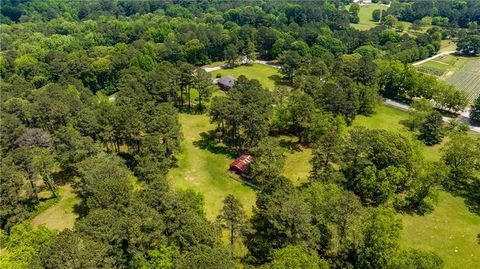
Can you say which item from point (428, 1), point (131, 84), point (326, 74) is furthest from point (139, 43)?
point (428, 1)

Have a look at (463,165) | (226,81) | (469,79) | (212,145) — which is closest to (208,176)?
(212,145)

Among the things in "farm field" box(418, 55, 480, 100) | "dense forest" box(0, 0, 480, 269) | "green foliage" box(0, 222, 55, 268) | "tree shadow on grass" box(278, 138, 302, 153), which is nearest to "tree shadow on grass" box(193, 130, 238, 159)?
Answer: "dense forest" box(0, 0, 480, 269)

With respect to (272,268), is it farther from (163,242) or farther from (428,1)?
(428,1)

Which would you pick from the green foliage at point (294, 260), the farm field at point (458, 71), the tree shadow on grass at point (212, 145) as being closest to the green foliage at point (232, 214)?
the green foliage at point (294, 260)

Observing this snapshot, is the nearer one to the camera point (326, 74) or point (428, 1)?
point (326, 74)

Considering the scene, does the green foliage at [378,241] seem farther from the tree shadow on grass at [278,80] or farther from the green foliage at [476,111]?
the tree shadow on grass at [278,80]

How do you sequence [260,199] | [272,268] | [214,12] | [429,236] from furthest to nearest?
[214,12] → [429,236] → [260,199] → [272,268]

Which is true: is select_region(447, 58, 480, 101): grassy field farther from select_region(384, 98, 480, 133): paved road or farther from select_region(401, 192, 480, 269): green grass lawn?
select_region(401, 192, 480, 269): green grass lawn

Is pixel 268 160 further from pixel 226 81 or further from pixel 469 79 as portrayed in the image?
pixel 469 79
